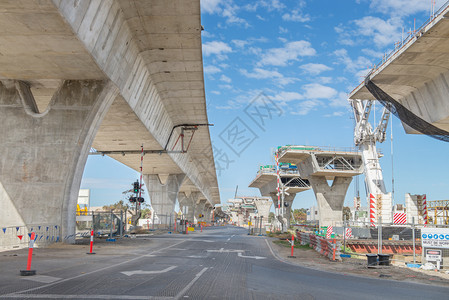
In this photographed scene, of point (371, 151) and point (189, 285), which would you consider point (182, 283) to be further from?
point (371, 151)

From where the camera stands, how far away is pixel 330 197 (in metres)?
52.0

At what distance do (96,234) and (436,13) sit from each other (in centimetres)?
2522

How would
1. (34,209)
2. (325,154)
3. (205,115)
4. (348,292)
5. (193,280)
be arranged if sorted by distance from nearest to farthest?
(348,292), (193,280), (34,209), (205,115), (325,154)

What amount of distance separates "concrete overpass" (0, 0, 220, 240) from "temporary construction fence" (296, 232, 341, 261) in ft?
38.3

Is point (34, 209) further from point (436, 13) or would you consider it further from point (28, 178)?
point (436, 13)

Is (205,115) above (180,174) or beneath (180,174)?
above

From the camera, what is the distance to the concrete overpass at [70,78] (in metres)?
14.5

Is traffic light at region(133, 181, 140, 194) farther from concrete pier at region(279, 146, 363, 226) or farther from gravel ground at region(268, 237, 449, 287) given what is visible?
concrete pier at region(279, 146, 363, 226)

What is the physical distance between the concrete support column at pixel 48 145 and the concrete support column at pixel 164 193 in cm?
3489

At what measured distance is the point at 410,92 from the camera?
2538cm

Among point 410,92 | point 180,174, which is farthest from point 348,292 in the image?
point 180,174

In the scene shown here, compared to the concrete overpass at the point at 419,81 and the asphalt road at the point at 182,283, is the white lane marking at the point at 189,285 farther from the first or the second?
the concrete overpass at the point at 419,81

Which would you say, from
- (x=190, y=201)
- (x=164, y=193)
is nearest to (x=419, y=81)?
(x=164, y=193)

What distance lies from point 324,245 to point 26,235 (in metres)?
14.9
